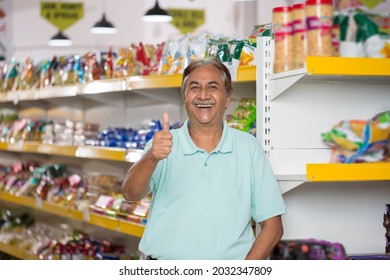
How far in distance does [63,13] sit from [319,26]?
8970 mm

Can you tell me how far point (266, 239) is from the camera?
8.11ft

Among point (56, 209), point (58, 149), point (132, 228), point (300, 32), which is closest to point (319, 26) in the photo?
point (300, 32)

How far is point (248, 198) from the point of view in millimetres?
2471

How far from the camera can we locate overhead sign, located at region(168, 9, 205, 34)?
10719 millimetres

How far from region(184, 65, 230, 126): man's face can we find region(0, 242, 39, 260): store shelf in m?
3.53

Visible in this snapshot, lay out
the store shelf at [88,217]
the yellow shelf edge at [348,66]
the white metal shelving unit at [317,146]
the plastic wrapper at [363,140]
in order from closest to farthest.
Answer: the yellow shelf edge at [348,66] < the plastic wrapper at [363,140] < the white metal shelving unit at [317,146] < the store shelf at [88,217]

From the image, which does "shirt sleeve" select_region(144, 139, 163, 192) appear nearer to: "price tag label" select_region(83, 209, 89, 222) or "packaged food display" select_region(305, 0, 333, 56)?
"packaged food display" select_region(305, 0, 333, 56)

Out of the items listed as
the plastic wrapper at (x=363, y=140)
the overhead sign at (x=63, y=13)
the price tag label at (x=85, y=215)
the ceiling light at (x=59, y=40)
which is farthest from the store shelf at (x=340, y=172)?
the overhead sign at (x=63, y=13)

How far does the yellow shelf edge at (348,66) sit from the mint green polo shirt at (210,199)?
350 mm

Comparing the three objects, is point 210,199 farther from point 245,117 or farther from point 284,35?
point 245,117

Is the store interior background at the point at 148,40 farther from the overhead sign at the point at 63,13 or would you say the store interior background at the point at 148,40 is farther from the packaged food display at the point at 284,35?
the packaged food display at the point at 284,35

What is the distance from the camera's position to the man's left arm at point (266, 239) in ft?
7.97

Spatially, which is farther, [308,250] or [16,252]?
[16,252]

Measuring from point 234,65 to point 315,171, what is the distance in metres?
0.83
